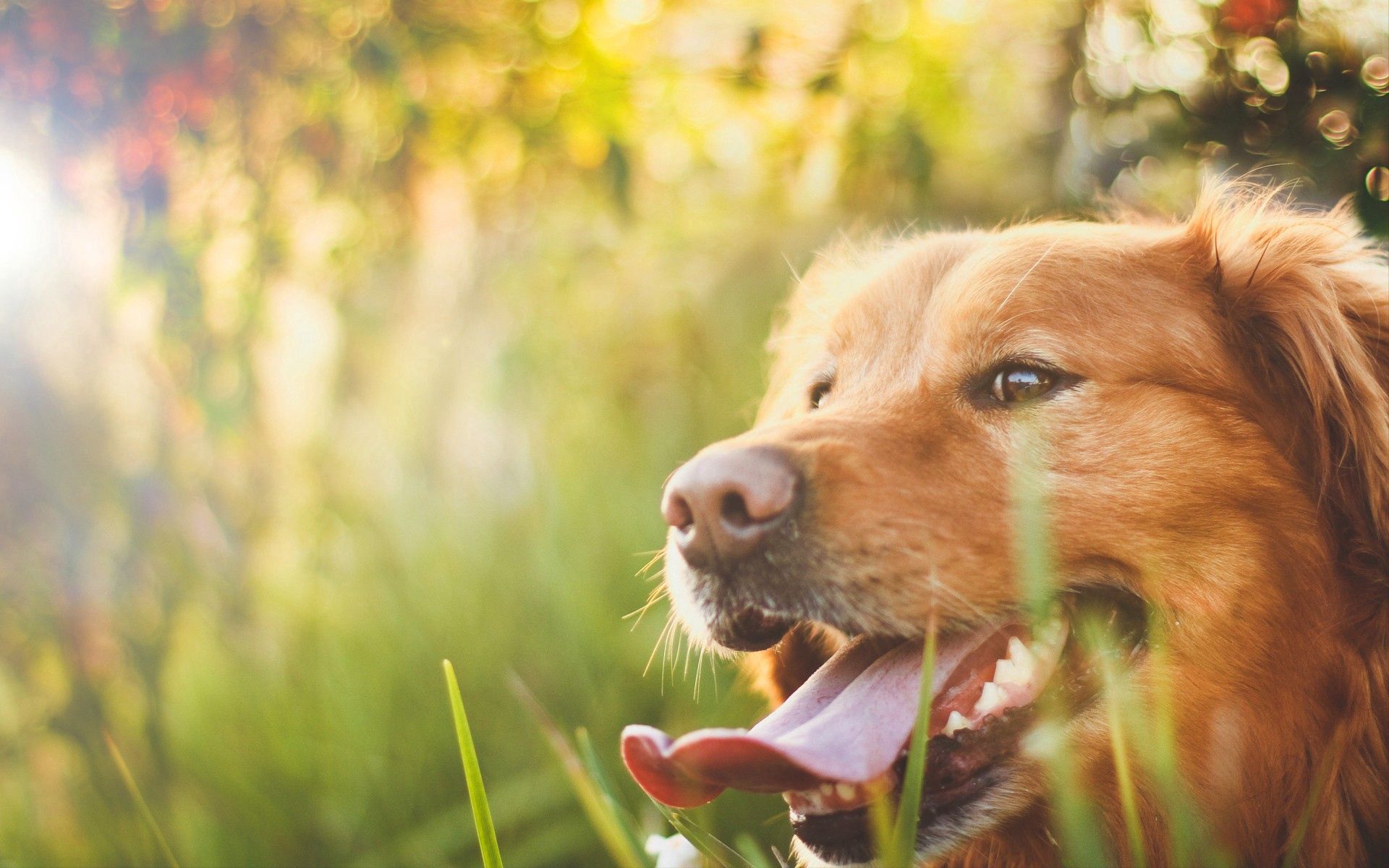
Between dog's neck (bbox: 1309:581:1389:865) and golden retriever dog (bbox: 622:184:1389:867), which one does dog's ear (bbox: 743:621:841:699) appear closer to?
golden retriever dog (bbox: 622:184:1389:867)

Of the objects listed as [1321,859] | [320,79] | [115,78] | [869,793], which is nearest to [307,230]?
[320,79]

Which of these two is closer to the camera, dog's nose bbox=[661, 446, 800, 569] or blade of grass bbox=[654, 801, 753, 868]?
blade of grass bbox=[654, 801, 753, 868]

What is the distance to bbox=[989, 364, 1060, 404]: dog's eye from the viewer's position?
79.2 inches

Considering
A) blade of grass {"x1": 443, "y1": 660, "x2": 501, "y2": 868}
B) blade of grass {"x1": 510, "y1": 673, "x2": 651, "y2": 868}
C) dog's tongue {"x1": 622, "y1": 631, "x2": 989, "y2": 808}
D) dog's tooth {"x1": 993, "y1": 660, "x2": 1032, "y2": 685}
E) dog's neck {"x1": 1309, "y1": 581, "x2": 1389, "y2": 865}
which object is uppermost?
blade of grass {"x1": 443, "y1": 660, "x2": 501, "y2": 868}

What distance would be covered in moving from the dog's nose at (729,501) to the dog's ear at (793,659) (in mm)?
661

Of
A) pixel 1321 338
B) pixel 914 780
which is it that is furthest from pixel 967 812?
pixel 1321 338

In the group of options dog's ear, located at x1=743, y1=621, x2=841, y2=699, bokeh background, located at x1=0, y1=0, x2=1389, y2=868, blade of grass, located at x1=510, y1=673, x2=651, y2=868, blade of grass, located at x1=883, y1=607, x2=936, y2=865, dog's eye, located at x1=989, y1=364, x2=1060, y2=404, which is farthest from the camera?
bokeh background, located at x1=0, y1=0, x2=1389, y2=868

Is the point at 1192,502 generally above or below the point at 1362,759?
above

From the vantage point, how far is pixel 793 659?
2.41 meters

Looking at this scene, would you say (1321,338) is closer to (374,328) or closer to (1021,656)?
A: (1021,656)

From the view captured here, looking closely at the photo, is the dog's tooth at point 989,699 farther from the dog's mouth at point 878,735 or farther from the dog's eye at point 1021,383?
the dog's eye at point 1021,383

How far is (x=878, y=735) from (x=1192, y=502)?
2.45 feet

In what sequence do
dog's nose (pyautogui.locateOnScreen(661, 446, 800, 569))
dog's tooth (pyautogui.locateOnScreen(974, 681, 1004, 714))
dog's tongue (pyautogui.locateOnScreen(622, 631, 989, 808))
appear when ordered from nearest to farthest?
dog's tongue (pyautogui.locateOnScreen(622, 631, 989, 808))
dog's nose (pyautogui.locateOnScreen(661, 446, 800, 569))
dog's tooth (pyautogui.locateOnScreen(974, 681, 1004, 714))

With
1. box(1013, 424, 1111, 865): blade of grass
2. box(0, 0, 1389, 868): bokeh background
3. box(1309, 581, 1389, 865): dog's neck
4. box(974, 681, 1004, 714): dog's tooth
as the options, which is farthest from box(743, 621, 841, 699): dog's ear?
box(1309, 581, 1389, 865): dog's neck
